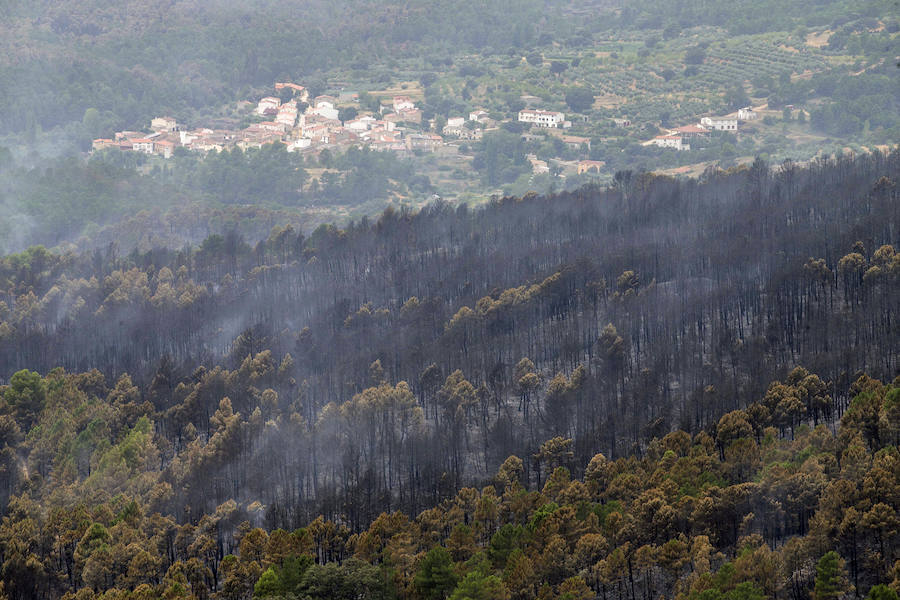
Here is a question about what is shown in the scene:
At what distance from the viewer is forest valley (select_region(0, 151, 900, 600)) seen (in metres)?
53.9

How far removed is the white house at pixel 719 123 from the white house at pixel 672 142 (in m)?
6.36

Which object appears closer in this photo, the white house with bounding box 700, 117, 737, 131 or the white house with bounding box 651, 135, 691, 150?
the white house with bounding box 651, 135, 691, 150

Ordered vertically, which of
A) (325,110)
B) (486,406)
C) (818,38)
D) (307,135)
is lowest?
(486,406)

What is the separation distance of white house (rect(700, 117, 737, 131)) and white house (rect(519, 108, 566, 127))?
22154 millimetres

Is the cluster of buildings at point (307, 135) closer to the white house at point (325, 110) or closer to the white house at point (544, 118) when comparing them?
the white house at point (325, 110)

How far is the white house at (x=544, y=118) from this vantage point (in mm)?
188625

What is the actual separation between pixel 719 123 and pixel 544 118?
27.0 metres

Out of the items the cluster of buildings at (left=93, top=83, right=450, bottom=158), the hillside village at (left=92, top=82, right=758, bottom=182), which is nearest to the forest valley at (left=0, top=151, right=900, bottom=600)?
the hillside village at (left=92, top=82, right=758, bottom=182)

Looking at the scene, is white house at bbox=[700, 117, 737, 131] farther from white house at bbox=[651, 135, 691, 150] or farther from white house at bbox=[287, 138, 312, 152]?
white house at bbox=[287, 138, 312, 152]

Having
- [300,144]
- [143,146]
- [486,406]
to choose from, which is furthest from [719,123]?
[486,406]

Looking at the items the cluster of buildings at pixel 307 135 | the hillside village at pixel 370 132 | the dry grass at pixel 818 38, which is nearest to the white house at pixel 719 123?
the hillside village at pixel 370 132

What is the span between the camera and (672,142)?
169625 mm

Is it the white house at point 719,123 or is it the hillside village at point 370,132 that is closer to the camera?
the white house at point 719,123

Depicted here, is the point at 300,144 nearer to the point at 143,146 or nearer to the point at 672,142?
the point at 143,146
